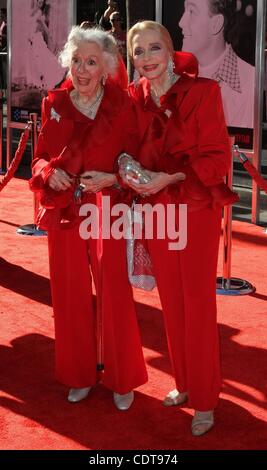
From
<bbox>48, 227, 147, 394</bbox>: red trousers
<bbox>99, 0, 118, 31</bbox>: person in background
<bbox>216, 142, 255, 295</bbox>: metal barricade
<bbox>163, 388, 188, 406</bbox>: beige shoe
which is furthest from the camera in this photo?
<bbox>99, 0, 118, 31</bbox>: person in background

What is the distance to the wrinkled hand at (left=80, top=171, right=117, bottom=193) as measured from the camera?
298 centimetres

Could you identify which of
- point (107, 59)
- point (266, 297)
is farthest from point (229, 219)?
point (107, 59)

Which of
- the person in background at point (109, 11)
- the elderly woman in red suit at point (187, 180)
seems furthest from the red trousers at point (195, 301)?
the person in background at point (109, 11)

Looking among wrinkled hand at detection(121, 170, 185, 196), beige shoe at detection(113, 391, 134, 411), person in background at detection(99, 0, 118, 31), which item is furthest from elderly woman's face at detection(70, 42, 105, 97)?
person in background at detection(99, 0, 118, 31)

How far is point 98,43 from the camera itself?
2.97 metres

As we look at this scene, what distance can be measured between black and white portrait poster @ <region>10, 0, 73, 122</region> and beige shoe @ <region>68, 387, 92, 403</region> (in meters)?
6.39

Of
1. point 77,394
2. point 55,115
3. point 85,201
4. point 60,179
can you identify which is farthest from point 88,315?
point 55,115

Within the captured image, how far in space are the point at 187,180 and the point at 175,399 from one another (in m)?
1.07

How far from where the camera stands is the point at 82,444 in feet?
9.65

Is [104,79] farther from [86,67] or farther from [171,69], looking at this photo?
[171,69]

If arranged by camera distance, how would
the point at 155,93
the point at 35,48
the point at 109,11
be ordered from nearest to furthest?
the point at 155,93 → the point at 109,11 → the point at 35,48

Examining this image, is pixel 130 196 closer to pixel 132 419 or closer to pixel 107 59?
pixel 107 59

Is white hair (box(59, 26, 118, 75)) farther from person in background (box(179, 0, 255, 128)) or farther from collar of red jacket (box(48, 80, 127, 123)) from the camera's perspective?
person in background (box(179, 0, 255, 128))

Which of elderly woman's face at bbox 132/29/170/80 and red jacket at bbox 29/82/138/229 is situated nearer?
elderly woman's face at bbox 132/29/170/80
